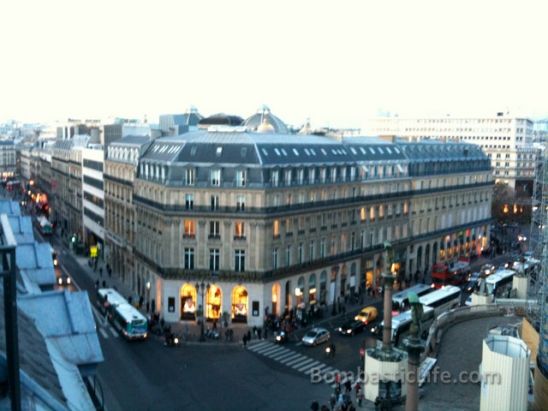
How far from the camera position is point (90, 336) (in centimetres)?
1611

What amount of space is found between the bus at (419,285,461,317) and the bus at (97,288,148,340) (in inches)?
1029

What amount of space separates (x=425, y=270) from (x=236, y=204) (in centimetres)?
3694

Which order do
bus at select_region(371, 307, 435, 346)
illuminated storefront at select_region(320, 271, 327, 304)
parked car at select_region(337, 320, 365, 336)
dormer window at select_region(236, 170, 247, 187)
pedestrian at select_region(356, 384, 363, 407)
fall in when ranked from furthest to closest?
illuminated storefront at select_region(320, 271, 327, 304)
dormer window at select_region(236, 170, 247, 187)
parked car at select_region(337, 320, 365, 336)
bus at select_region(371, 307, 435, 346)
pedestrian at select_region(356, 384, 363, 407)

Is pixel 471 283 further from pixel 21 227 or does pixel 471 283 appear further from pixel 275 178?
pixel 21 227

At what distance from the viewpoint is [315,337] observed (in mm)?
54750

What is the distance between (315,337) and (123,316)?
657 inches

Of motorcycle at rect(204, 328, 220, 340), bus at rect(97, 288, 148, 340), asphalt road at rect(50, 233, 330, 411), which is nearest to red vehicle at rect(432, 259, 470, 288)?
motorcycle at rect(204, 328, 220, 340)

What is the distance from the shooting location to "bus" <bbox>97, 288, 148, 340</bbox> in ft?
180

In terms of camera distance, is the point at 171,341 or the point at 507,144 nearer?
the point at 171,341

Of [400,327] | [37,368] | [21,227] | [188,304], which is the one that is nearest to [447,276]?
[400,327]

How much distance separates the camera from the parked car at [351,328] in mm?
57822

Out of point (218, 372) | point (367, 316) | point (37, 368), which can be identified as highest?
point (37, 368)

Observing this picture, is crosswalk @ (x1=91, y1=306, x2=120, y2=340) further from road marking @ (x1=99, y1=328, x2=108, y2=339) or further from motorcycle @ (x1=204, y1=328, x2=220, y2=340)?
motorcycle @ (x1=204, y1=328, x2=220, y2=340)

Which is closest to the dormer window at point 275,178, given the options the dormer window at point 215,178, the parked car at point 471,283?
the dormer window at point 215,178
